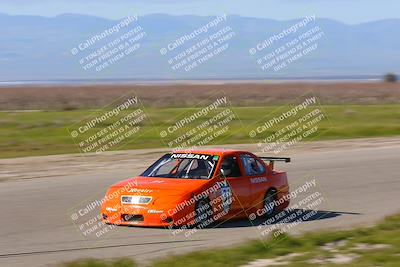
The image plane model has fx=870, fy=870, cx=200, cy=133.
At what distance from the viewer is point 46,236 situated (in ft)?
42.0

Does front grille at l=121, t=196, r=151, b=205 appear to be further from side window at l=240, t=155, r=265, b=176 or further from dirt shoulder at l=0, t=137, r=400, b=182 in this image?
dirt shoulder at l=0, t=137, r=400, b=182

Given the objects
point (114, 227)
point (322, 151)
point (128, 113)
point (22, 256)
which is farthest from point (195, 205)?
point (128, 113)

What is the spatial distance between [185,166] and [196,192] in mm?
1052

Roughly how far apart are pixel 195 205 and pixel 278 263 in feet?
10.8

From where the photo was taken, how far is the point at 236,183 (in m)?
14.3

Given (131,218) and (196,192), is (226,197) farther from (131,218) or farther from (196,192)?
(131,218)

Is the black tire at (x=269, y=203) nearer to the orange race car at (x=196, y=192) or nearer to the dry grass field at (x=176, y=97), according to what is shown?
the orange race car at (x=196, y=192)

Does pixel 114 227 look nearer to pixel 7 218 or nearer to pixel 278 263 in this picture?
pixel 7 218

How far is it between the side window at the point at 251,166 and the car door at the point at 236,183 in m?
0.16

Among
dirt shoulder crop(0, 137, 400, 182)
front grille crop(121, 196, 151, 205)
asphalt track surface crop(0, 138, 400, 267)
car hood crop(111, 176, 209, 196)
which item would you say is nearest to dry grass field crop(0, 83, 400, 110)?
dirt shoulder crop(0, 137, 400, 182)

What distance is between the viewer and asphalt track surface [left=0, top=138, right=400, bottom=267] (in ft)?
38.9

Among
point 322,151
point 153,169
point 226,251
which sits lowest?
point 322,151

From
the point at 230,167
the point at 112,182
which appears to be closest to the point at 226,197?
the point at 230,167

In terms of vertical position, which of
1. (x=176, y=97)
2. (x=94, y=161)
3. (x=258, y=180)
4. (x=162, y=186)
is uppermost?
(x=176, y=97)
